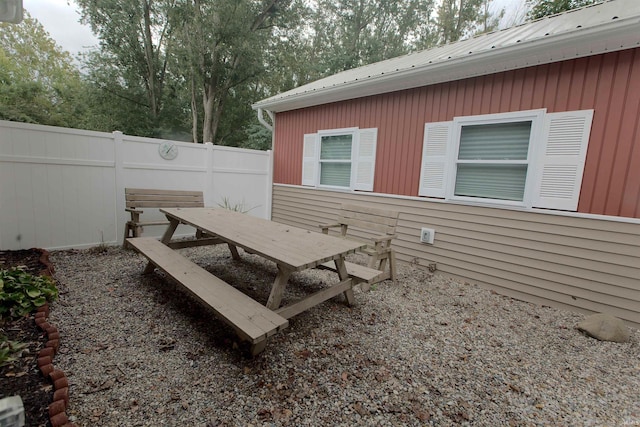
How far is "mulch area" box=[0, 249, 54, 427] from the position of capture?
133cm

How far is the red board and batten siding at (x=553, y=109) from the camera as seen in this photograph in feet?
9.02

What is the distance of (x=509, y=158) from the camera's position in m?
3.49

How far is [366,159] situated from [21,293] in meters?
4.42

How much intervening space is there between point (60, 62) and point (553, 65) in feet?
75.6

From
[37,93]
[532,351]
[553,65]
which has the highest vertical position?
[37,93]

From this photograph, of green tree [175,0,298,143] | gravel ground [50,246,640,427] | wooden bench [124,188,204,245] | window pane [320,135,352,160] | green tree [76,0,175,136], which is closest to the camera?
gravel ground [50,246,640,427]

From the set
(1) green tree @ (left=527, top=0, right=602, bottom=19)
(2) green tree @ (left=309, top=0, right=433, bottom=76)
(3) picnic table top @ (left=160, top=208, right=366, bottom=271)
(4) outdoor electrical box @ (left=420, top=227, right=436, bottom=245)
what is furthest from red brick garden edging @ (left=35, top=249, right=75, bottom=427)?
(2) green tree @ (left=309, top=0, right=433, bottom=76)

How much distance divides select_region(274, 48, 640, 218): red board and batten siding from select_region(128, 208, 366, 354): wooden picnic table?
233 centimetres

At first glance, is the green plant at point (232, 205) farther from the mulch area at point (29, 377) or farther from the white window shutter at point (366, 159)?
the mulch area at point (29, 377)

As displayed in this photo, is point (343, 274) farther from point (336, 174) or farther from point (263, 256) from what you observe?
point (336, 174)

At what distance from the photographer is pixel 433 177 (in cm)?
410

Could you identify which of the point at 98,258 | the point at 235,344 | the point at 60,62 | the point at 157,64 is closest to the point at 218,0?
the point at 157,64

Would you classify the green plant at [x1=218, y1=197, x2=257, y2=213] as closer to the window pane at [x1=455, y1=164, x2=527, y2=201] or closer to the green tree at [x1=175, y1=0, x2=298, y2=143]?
the window pane at [x1=455, y1=164, x2=527, y2=201]

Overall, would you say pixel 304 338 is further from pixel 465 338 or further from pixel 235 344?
pixel 465 338
